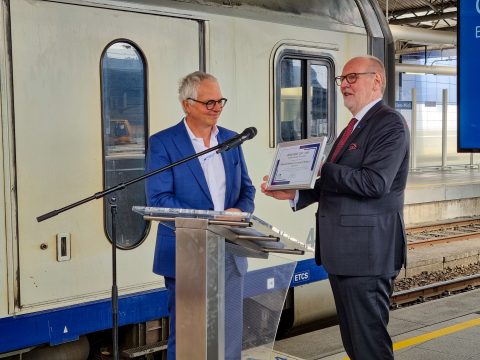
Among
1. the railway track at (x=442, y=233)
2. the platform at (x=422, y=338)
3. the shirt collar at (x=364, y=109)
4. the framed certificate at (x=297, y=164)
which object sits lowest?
the railway track at (x=442, y=233)

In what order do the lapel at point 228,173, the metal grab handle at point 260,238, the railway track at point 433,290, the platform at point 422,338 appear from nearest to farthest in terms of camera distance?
1. the metal grab handle at point 260,238
2. the lapel at point 228,173
3. the platform at point 422,338
4. the railway track at point 433,290

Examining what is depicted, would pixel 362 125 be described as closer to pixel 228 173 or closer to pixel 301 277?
pixel 228 173

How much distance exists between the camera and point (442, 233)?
13711mm

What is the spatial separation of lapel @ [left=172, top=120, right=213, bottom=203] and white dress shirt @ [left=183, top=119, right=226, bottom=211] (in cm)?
4

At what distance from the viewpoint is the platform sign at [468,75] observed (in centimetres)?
400

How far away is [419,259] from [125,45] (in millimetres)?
7168

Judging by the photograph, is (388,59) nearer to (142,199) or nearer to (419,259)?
(142,199)

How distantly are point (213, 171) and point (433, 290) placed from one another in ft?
20.4

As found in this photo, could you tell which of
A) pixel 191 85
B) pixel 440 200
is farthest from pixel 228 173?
pixel 440 200

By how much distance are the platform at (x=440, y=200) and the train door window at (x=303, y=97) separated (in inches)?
381

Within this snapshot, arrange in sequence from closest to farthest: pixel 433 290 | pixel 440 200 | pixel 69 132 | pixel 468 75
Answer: pixel 468 75 → pixel 69 132 → pixel 433 290 → pixel 440 200

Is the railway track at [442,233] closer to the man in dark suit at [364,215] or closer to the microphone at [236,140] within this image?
the man in dark suit at [364,215]

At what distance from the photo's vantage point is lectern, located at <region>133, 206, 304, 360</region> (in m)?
2.79

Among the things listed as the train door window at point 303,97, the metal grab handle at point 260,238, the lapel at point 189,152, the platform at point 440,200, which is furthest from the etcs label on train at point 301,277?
the platform at point 440,200
